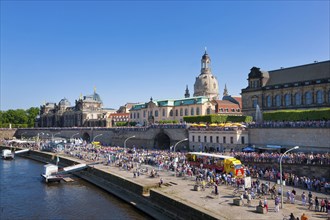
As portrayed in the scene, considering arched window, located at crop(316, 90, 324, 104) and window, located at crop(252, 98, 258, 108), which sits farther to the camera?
window, located at crop(252, 98, 258, 108)

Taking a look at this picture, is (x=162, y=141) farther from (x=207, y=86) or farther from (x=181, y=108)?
(x=207, y=86)

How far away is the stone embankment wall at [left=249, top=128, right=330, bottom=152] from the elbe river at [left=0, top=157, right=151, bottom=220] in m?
26.6

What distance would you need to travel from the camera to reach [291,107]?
214ft

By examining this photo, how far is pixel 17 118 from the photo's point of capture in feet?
571

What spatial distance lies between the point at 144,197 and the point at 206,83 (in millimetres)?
95314

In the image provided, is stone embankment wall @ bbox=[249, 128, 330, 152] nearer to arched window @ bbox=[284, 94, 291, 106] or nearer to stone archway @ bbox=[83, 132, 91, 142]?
arched window @ bbox=[284, 94, 291, 106]

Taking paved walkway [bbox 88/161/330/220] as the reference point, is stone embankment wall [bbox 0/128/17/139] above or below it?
above

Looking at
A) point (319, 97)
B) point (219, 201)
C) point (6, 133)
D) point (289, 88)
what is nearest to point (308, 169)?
point (219, 201)

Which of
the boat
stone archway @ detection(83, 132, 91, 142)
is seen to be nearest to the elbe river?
the boat

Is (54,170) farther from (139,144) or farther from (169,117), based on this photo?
(169,117)

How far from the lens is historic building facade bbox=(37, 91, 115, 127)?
137 meters

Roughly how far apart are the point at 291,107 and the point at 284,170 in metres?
30.6

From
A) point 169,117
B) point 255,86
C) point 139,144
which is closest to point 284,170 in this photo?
point 255,86

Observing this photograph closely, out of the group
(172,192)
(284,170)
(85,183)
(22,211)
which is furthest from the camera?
(85,183)
